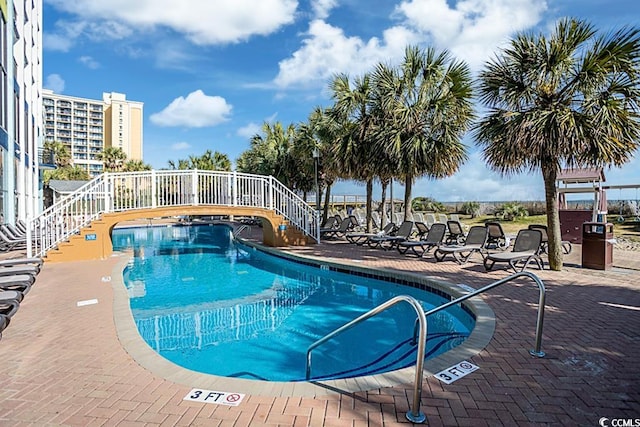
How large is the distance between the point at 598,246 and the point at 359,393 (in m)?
8.63

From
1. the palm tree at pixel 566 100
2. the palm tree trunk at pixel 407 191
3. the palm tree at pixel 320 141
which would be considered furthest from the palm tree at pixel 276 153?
the palm tree at pixel 566 100

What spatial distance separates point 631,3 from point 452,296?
8.42 m

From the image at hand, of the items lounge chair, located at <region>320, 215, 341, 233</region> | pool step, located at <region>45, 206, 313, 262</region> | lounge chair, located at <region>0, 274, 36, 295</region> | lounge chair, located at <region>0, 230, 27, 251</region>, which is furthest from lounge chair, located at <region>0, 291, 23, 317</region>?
lounge chair, located at <region>320, 215, 341, 233</region>

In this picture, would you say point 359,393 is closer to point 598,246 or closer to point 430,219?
point 598,246

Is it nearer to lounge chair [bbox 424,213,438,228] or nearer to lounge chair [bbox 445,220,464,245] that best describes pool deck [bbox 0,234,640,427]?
lounge chair [bbox 445,220,464,245]

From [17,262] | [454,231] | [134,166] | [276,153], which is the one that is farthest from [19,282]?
[134,166]

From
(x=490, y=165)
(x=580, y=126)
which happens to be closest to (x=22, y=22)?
(x=490, y=165)

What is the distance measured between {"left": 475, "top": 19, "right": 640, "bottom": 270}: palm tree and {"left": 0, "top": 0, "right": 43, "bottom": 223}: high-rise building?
15.2 metres

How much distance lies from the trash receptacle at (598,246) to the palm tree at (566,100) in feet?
3.33

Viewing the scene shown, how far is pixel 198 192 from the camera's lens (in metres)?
13.0

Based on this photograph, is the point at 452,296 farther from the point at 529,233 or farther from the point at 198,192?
the point at 198,192

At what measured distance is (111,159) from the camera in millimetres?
43750

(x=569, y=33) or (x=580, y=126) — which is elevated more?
(x=569, y=33)

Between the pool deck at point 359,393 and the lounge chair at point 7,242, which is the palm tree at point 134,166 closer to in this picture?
the lounge chair at point 7,242
